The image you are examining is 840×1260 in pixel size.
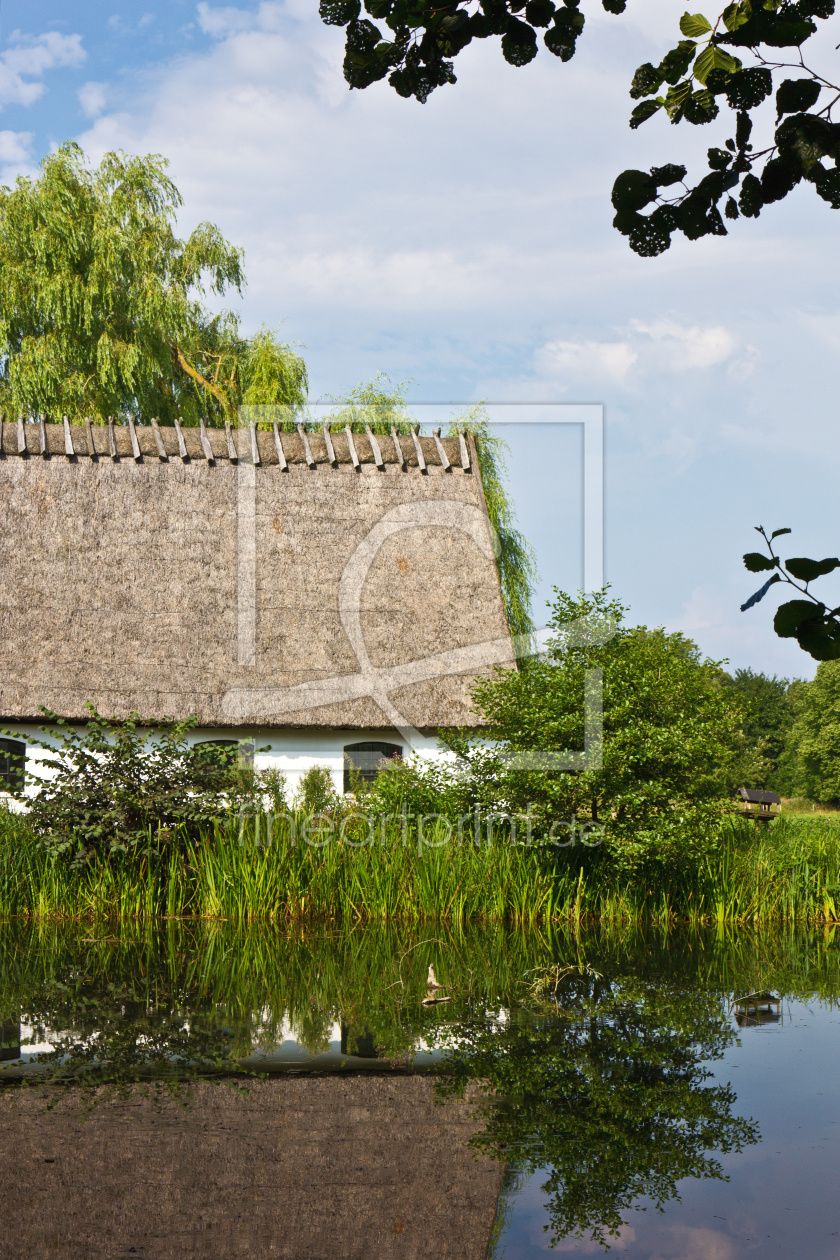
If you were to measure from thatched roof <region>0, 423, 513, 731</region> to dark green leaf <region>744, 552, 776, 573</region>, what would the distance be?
1203 centimetres

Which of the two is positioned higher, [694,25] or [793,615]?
[694,25]

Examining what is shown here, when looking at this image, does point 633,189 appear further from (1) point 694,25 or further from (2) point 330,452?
(2) point 330,452

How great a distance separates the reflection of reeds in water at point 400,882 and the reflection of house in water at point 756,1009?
3.12m

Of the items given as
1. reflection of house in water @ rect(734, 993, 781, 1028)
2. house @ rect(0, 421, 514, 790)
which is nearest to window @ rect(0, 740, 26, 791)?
house @ rect(0, 421, 514, 790)

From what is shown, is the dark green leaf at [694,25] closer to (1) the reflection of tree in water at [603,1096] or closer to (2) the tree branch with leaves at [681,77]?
(2) the tree branch with leaves at [681,77]

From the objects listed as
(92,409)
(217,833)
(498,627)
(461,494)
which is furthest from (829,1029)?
(92,409)

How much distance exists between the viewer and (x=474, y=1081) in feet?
15.9

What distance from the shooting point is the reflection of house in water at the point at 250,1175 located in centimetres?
324

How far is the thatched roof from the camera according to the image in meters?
14.0

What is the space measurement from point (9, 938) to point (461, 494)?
9.61 meters

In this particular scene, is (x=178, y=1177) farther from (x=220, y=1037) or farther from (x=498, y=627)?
(x=498, y=627)

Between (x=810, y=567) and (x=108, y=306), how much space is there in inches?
811

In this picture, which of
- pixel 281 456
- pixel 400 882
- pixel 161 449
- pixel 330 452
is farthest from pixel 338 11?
pixel 161 449

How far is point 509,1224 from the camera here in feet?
11.2
